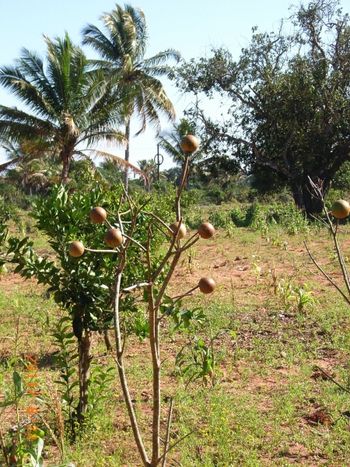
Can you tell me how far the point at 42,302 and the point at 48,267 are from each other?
4341 millimetres

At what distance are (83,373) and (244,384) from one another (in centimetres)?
145

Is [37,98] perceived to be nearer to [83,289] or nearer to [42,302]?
[42,302]

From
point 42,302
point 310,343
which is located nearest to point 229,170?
point 42,302

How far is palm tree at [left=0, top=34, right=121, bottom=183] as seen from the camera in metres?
13.5

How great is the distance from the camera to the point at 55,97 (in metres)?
13.8

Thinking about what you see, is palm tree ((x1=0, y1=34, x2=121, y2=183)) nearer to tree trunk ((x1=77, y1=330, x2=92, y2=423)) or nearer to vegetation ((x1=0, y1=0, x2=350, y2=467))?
vegetation ((x1=0, y1=0, x2=350, y2=467))

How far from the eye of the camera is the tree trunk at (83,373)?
3.27 meters

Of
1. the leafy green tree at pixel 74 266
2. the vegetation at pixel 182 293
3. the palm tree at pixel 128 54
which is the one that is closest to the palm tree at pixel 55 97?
the vegetation at pixel 182 293

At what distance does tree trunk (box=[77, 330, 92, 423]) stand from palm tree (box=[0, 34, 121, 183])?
1086 cm

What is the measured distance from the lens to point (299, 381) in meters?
4.26

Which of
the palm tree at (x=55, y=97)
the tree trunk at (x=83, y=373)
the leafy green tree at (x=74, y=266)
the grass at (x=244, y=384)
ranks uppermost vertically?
the palm tree at (x=55, y=97)

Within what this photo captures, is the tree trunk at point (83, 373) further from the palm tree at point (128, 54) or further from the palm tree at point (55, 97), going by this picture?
the palm tree at point (128, 54)

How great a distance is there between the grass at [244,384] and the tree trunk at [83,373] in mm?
136

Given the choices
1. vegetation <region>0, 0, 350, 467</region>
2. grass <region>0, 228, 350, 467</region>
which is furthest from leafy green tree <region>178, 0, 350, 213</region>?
grass <region>0, 228, 350, 467</region>
